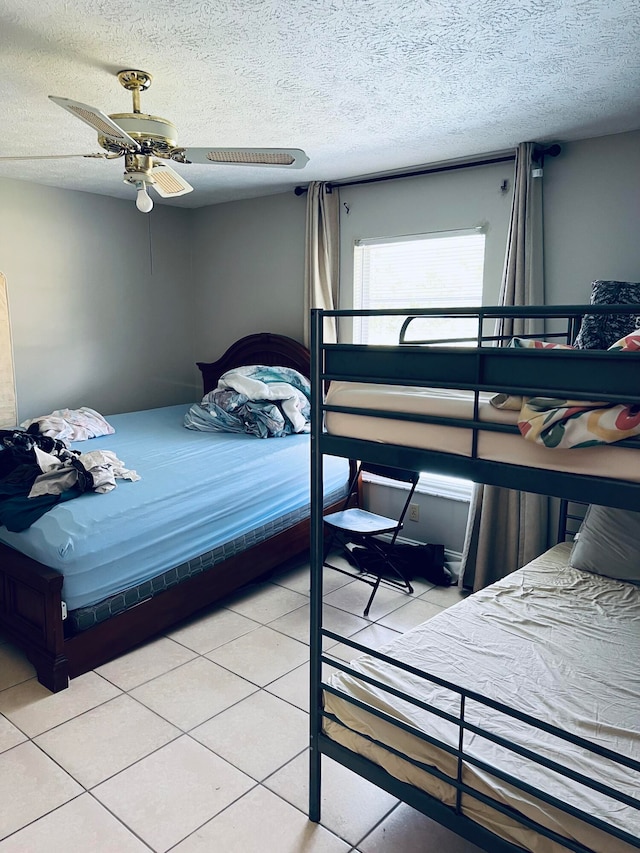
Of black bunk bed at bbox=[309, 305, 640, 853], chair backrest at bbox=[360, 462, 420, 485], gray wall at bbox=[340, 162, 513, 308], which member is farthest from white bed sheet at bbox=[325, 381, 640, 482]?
gray wall at bbox=[340, 162, 513, 308]

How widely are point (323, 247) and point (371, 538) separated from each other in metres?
1.98

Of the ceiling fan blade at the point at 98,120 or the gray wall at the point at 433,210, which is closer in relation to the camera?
the ceiling fan blade at the point at 98,120

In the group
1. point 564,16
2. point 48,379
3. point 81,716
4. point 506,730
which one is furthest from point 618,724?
point 48,379

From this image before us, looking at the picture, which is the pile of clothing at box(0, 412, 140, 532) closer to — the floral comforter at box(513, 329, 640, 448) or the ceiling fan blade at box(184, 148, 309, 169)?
the ceiling fan blade at box(184, 148, 309, 169)

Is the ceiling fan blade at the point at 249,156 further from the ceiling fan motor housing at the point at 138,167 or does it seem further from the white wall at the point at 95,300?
the white wall at the point at 95,300

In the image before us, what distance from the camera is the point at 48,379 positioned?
14.2 ft

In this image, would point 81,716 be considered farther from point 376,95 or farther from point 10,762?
point 376,95

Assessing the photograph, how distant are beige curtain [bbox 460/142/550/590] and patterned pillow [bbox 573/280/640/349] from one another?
14.9 inches

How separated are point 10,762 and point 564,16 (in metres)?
3.02

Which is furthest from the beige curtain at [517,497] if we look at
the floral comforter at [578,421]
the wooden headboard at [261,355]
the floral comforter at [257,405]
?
the floral comforter at [578,421]

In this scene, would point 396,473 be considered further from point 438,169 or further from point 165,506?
point 438,169

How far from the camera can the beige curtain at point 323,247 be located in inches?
160

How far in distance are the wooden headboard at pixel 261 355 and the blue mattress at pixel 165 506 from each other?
737 mm

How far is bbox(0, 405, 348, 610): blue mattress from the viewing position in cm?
253
